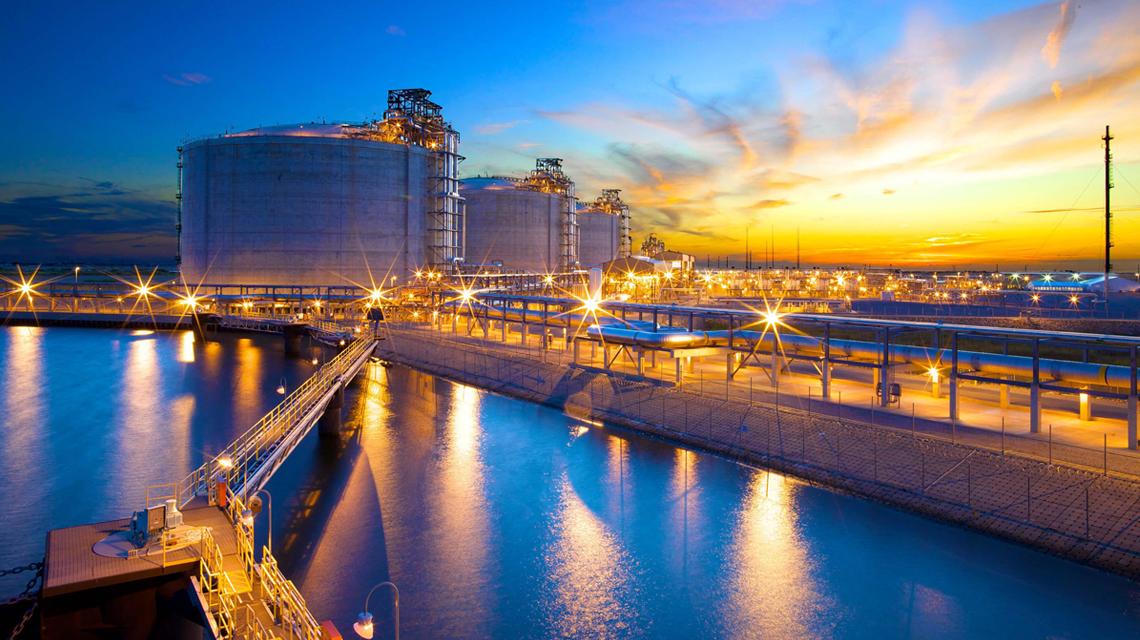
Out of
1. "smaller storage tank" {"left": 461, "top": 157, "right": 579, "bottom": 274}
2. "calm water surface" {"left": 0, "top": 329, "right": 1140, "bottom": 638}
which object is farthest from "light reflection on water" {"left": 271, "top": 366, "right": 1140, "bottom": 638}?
"smaller storage tank" {"left": 461, "top": 157, "right": 579, "bottom": 274}

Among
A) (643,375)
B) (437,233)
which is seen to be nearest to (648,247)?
(437,233)

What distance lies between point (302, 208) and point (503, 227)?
34089 millimetres

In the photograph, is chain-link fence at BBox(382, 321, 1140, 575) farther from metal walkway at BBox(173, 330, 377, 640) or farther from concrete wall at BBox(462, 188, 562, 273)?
concrete wall at BBox(462, 188, 562, 273)

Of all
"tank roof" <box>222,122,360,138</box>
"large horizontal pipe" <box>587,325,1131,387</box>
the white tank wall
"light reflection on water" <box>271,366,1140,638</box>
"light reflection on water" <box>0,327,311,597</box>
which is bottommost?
"light reflection on water" <box>271,366,1140,638</box>

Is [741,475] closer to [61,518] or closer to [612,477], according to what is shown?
[612,477]

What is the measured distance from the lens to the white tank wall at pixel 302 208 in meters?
67.8

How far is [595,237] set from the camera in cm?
12606

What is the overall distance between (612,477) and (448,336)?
3501 cm

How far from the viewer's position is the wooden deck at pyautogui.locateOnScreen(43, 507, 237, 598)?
10.5 m

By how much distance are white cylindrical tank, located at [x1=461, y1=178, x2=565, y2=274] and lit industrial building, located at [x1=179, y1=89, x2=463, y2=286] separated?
2415 centimetres

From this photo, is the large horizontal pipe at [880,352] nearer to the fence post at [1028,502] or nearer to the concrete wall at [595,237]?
the fence post at [1028,502]

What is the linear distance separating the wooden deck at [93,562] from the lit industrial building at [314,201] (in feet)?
192

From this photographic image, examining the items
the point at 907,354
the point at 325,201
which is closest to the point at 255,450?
the point at 907,354

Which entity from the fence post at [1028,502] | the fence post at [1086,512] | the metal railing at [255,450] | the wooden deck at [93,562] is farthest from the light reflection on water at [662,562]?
the wooden deck at [93,562]
